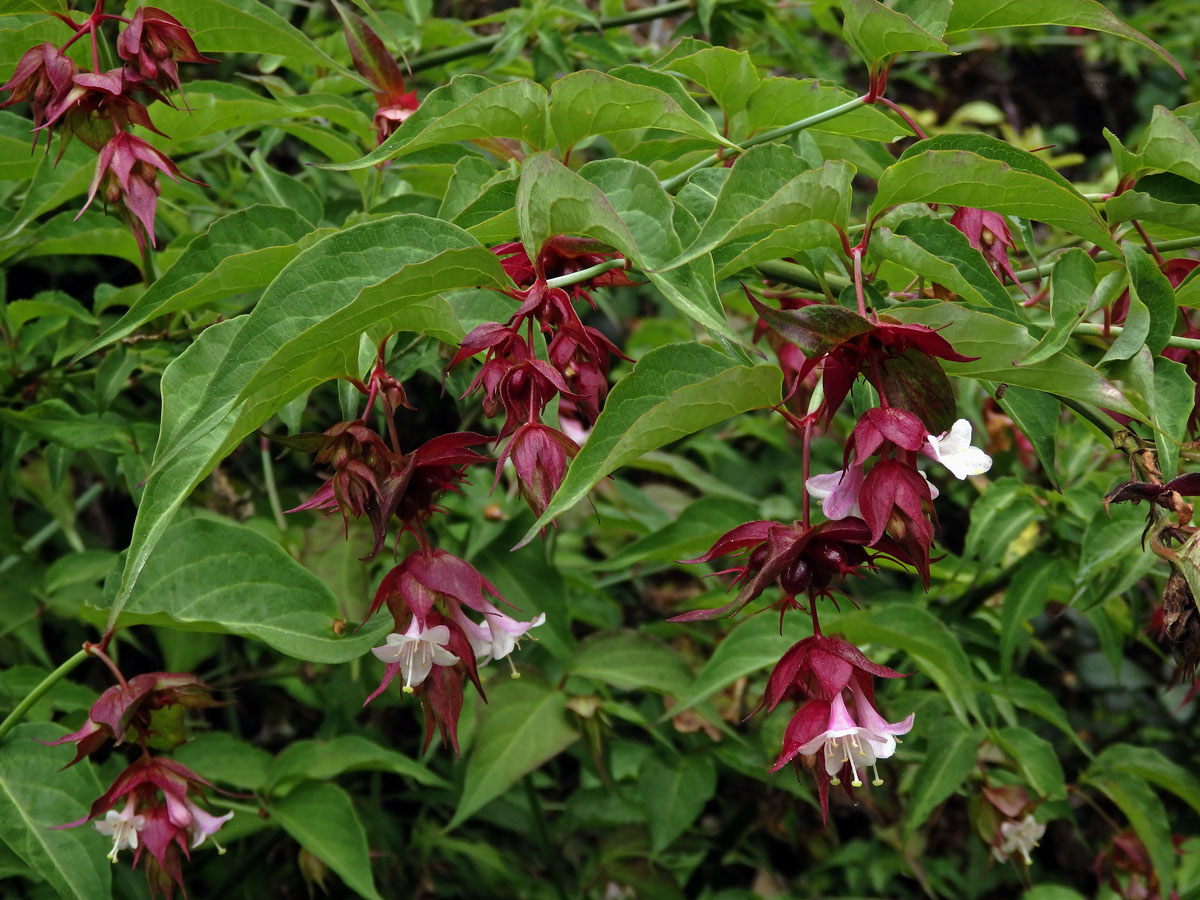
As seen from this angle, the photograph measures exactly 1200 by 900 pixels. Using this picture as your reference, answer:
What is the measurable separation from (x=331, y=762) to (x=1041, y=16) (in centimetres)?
100

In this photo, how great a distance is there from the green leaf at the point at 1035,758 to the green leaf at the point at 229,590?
0.88 metres

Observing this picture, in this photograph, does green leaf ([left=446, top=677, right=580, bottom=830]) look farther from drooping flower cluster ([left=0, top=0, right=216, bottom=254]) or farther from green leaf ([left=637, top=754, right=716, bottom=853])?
drooping flower cluster ([left=0, top=0, right=216, bottom=254])

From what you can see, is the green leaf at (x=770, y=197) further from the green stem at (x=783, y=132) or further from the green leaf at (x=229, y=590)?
the green leaf at (x=229, y=590)

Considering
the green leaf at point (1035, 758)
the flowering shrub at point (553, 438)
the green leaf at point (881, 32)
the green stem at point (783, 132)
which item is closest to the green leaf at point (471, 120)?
the flowering shrub at point (553, 438)

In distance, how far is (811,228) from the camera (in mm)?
647

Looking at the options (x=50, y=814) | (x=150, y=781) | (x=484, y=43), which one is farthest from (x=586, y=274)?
(x=484, y=43)

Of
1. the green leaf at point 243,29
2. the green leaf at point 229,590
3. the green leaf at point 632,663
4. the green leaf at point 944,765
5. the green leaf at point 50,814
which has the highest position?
the green leaf at point 243,29

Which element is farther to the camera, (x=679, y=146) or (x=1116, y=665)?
(x=1116, y=665)

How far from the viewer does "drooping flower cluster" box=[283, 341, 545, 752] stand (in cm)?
67

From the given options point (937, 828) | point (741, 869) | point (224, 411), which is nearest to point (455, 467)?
point (224, 411)

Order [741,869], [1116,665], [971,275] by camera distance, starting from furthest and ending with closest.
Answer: [741,869] < [1116,665] < [971,275]

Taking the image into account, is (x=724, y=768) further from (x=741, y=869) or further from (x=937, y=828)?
(x=937, y=828)

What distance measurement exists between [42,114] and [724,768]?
4.19ft

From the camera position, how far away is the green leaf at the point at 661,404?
0.54 metres
